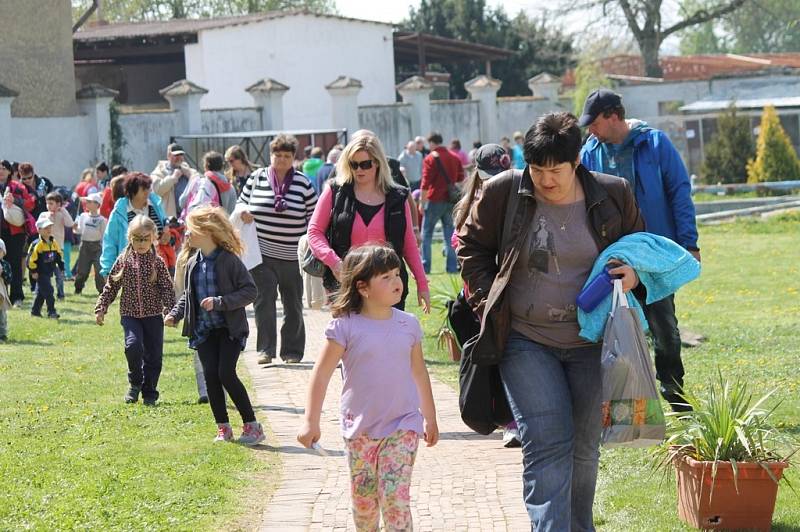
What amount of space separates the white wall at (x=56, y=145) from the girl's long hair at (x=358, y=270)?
88.0 ft

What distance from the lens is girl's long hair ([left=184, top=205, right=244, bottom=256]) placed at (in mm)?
9023

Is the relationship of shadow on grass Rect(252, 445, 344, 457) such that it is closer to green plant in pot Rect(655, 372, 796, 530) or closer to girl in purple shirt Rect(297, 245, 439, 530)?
green plant in pot Rect(655, 372, 796, 530)

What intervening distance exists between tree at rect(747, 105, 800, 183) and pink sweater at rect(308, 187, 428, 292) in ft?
96.1

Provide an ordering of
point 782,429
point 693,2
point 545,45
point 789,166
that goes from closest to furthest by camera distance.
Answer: point 782,429, point 789,166, point 545,45, point 693,2

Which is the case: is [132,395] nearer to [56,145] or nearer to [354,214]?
[354,214]

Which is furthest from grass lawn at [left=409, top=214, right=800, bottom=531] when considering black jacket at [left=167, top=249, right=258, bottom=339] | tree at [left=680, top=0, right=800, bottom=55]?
tree at [left=680, top=0, right=800, bottom=55]

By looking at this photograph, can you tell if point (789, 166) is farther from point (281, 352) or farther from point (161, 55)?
point (281, 352)

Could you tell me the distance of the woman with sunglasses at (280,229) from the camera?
11.9 metres

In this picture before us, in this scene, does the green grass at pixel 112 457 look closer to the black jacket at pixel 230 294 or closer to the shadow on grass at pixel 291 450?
the shadow on grass at pixel 291 450

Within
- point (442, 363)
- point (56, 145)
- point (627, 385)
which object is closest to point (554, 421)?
point (627, 385)

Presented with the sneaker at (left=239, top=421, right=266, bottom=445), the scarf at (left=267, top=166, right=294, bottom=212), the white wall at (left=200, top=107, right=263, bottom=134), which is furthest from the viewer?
the white wall at (left=200, top=107, right=263, bottom=134)

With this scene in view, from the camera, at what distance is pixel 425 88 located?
4084 cm

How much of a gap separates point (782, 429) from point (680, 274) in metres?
2.99

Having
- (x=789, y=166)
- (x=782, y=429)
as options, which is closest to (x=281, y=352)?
(x=782, y=429)
